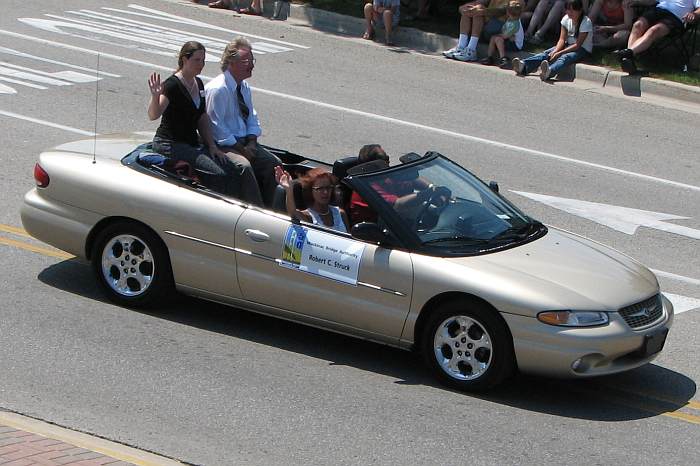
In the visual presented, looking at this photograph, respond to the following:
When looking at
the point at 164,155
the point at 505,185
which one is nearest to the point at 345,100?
the point at 505,185

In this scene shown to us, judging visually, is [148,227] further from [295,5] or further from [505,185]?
[295,5]

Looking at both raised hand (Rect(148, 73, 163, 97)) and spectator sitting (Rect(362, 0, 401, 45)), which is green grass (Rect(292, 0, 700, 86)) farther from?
raised hand (Rect(148, 73, 163, 97))

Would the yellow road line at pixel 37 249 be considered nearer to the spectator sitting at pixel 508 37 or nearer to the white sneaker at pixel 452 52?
the spectator sitting at pixel 508 37

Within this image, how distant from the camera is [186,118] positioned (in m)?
9.66

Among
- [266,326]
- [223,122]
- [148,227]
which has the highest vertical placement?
[223,122]

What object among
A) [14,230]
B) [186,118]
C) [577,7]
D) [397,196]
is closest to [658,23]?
[577,7]

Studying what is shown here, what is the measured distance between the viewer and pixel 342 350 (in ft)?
28.8

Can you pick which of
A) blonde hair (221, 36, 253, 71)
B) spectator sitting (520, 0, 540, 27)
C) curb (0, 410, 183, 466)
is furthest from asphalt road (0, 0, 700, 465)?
blonde hair (221, 36, 253, 71)

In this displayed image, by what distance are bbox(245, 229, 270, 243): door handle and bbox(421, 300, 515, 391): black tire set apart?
133cm

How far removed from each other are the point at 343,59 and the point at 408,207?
10.9m

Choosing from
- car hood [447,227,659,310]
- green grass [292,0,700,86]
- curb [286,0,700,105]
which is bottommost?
car hood [447,227,659,310]

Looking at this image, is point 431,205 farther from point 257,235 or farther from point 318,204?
point 257,235

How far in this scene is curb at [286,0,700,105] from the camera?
57.2 feet

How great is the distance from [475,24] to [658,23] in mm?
2837
